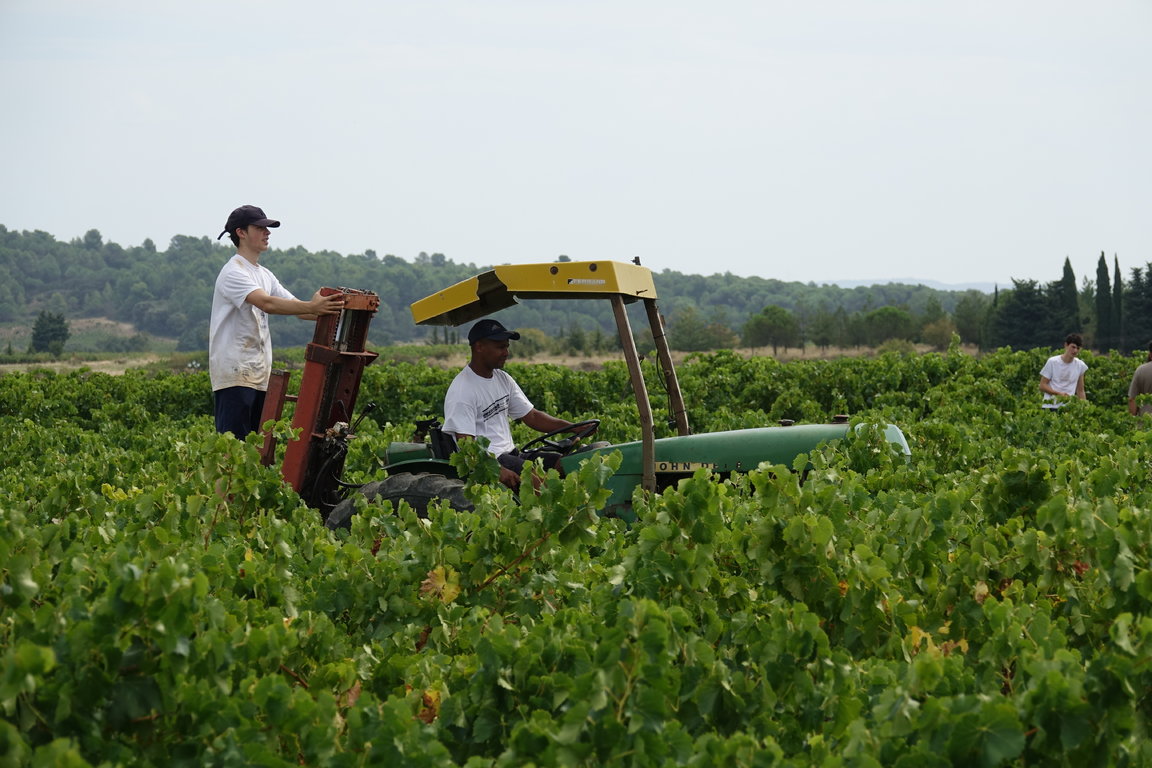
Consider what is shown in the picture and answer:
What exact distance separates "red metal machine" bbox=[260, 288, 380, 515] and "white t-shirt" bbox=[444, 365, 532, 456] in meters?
0.54

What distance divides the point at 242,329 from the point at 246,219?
26.1 inches

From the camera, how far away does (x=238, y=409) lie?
7.45 metres

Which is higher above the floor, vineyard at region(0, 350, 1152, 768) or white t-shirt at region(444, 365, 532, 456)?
white t-shirt at region(444, 365, 532, 456)

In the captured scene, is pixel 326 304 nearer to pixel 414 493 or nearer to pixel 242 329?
pixel 242 329

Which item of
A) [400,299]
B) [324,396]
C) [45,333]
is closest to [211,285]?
[400,299]

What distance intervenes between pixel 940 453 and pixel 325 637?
202 inches

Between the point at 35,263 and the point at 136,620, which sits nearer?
the point at 136,620

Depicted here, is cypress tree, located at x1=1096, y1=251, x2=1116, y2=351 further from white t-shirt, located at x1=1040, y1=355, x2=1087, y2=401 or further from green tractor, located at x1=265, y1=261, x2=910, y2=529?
green tractor, located at x1=265, y1=261, x2=910, y2=529

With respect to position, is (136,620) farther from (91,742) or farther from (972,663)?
(972,663)

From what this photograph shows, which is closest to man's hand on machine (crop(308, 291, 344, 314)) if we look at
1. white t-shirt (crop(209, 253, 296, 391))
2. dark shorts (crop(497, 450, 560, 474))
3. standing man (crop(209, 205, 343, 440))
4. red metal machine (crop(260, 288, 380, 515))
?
red metal machine (crop(260, 288, 380, 515))

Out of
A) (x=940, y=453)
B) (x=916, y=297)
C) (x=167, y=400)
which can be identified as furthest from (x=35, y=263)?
(x=940, y=453)

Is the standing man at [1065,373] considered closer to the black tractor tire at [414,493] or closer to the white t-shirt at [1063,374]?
the white t-shirt at [1063,374]

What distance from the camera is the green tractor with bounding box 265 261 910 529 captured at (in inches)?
249

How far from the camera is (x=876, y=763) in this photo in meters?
2.55
